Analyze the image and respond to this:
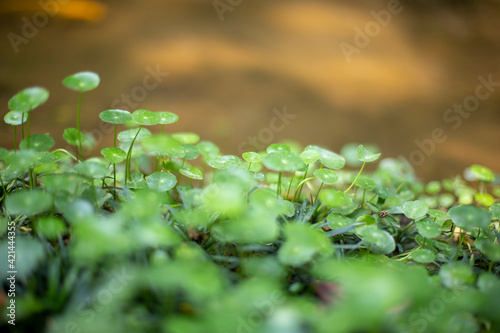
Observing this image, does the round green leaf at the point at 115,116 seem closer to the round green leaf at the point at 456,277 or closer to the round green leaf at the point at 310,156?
the round green leaf at the point at 310,156

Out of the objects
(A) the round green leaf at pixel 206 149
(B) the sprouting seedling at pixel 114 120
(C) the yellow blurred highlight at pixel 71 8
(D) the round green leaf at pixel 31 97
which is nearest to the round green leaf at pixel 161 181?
(B) the sprouting seedling at pixel 114 120

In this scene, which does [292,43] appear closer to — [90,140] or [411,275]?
[90,140]

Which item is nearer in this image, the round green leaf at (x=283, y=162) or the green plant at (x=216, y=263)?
the green plant at (x=216, y=263)

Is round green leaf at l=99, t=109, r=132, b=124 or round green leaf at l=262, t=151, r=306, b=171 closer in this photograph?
round green leaf at l=262, t=151, r=306, b=171

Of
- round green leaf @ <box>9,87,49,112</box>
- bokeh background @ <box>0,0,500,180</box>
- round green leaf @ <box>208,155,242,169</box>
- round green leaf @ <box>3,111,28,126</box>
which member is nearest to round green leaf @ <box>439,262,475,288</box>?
round green leaf @ <box>208,155,242,169</box>

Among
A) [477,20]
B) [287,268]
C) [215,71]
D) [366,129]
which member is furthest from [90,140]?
[477,20]

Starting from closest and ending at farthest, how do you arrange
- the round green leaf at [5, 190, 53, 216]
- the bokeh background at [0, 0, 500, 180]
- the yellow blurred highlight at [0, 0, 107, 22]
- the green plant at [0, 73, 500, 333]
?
the green plant at [0, 73, 500, 333] → the round green leaf at [5, 190, 53, 216] → the bokeh background at [0, 0, 500, 180] → the yellow blurred highlight at [0, 0, 107, 22]

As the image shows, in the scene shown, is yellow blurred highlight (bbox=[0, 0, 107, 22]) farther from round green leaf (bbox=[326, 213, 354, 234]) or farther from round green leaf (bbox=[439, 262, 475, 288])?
round green leaf (bbox=[439, 262, 475, 288])
